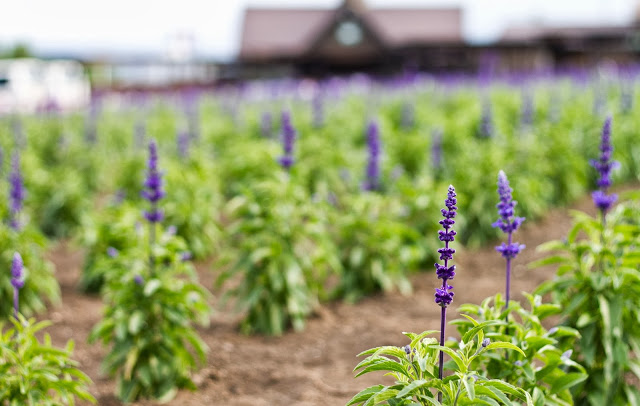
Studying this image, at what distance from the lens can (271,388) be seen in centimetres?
518

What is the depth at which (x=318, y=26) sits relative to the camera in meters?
34.2

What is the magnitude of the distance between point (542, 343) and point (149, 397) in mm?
2892

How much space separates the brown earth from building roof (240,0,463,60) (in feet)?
82.0

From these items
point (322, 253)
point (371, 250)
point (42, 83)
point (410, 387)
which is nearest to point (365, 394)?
point (410, 387)

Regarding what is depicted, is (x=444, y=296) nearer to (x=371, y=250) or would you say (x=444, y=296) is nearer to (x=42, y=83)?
(x=371, y=250)

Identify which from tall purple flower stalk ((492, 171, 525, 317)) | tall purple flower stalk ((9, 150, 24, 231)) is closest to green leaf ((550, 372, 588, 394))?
tall purple flower stalk ((492, 171, 525, 317))

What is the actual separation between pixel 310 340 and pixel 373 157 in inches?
80.7

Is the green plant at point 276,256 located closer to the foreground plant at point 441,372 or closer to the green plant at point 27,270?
the green plant at point 27,270

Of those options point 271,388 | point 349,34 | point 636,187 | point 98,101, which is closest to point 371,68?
point 349,34

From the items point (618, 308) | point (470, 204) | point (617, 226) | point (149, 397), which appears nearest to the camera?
point (618, 308)

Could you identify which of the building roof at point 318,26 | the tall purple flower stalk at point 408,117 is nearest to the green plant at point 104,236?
the tall purple flower stalk at point 408,117

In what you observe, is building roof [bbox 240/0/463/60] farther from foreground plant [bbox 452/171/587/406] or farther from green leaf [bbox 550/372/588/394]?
green leaf [bbox 550/372/588/394]

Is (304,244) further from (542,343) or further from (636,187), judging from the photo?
(636,187)

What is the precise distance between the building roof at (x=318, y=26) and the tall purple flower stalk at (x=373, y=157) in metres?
24.9
